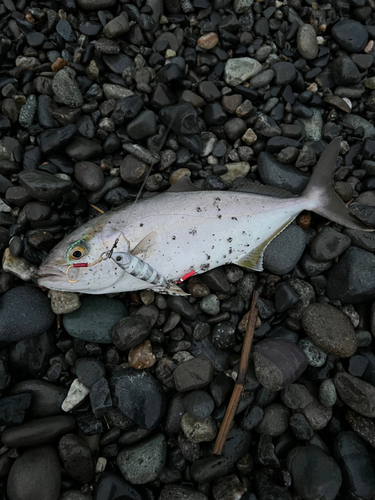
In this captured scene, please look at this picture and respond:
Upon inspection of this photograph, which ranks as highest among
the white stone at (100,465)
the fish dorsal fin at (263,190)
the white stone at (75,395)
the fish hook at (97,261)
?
the fish dorsal fin at (263,190)

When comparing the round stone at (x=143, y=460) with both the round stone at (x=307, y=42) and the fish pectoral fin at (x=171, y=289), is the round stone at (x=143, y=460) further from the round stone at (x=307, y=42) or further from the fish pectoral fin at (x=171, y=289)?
the round stone at (x=307, y=42)

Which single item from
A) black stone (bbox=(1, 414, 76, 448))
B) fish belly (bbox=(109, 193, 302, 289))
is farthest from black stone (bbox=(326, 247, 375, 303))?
black stone (bbox=(1, 414, 76, 448))

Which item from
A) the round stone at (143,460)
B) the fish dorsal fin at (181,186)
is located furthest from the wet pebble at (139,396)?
the fish dorsal fin at (181,186)

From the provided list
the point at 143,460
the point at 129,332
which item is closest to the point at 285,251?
the point at 129,332

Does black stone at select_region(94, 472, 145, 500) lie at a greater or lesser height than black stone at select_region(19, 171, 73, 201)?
lesser

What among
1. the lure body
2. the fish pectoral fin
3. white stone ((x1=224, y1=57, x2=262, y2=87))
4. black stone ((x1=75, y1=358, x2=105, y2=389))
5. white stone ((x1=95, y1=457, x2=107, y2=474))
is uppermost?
white stone ((x1=224, y1=57, x2=262, y2=87))

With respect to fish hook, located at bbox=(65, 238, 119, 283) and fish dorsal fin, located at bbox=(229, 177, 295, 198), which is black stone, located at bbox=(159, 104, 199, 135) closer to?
fish dorsal fin, located at bbox=(229, 177, 295, 198)
